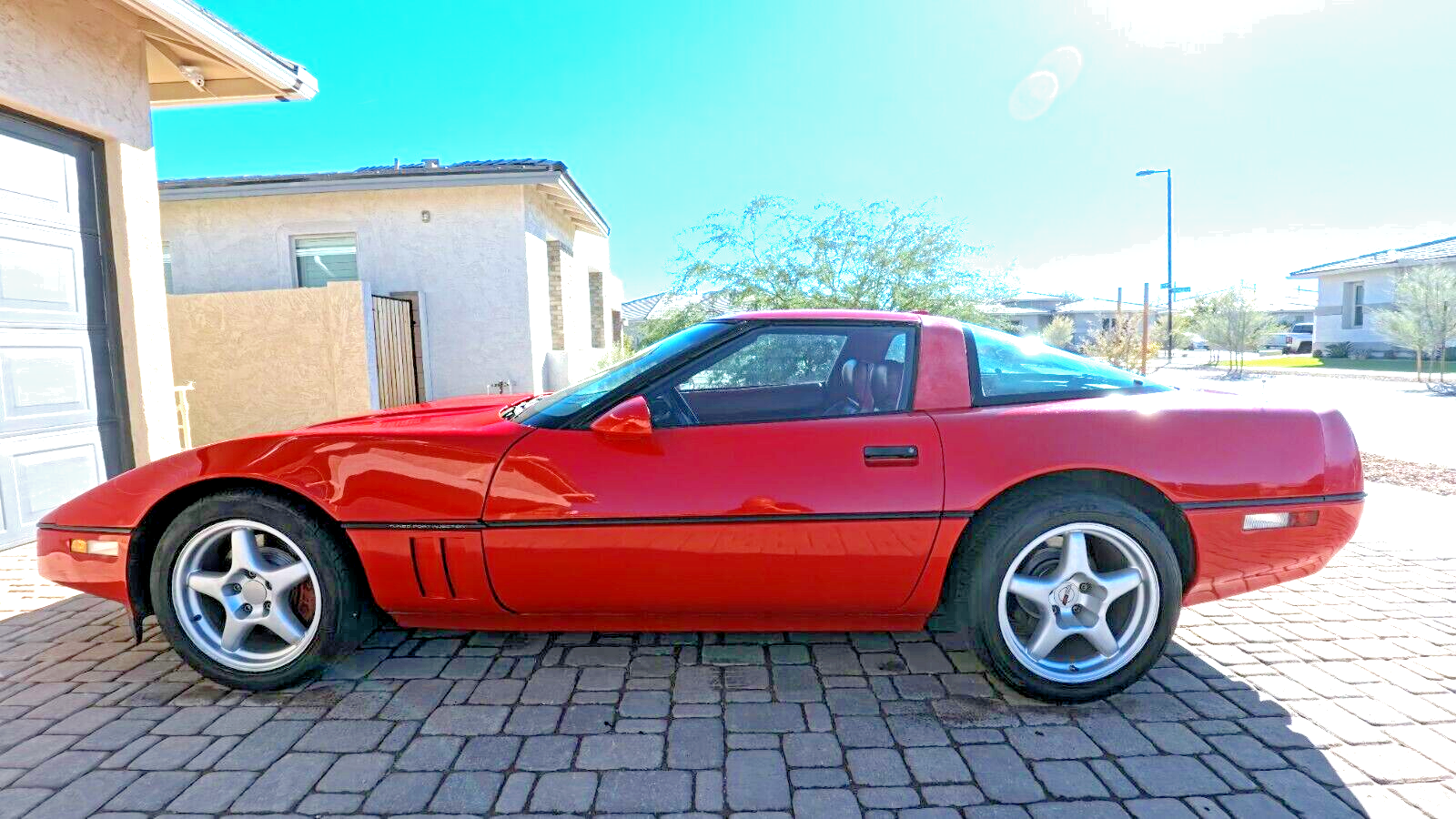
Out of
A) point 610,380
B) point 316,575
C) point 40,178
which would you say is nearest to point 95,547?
point 316,575

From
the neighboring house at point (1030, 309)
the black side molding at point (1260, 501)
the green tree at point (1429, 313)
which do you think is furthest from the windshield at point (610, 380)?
the green tree at point (1429, 313)

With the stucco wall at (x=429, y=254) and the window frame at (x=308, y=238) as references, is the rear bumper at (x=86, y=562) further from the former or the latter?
the window frame at (x=308, y=238)

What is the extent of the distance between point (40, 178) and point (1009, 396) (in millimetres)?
6145

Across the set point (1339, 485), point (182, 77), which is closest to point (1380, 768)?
point (1339, 485)

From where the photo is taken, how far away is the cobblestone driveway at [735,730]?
6.51 ft

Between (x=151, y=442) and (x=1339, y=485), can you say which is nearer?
(x=1339, y=485)

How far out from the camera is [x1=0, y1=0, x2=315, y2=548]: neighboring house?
14.8 ft

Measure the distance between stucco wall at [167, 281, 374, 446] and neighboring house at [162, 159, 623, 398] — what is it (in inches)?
65.0

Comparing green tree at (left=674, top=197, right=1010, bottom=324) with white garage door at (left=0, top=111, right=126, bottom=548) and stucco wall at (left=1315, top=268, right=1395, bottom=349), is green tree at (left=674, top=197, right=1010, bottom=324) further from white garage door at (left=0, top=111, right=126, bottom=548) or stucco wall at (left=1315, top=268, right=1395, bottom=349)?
stucco wall at (left=1315, top=268, right=1395, bottom=349)

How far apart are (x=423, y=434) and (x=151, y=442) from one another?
4309 millimetres

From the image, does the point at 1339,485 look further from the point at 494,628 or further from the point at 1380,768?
the point at 494,628

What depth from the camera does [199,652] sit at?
8.38ft

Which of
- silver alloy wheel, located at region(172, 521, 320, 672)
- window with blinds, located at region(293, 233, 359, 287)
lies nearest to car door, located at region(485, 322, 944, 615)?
silver alloy wheel, located at region(172, 521, 320, 672)

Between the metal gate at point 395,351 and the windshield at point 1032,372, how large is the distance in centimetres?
757
